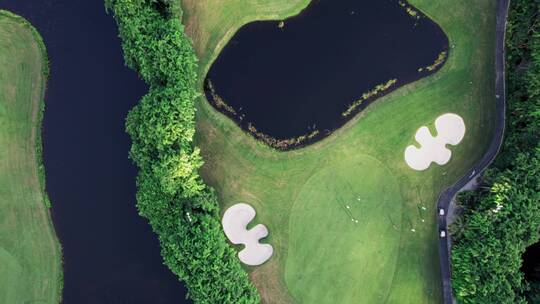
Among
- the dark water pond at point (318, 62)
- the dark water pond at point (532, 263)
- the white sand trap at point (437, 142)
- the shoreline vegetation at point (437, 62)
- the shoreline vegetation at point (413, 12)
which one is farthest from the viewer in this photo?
the shoreline vegetation at point (413, 12)

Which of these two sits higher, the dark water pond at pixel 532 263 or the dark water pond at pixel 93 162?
the dark water pond at pixel 93 162

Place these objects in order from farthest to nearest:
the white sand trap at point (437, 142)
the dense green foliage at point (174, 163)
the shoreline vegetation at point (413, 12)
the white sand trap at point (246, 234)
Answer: the shoreline vegetation at point (413, 12), the white sand trap at point (437, 142), the white sand trap at point (246, 234), the dense green foliage at point (174, 163)

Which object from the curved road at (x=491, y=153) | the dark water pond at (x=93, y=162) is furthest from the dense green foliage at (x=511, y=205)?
the dark water pond at (x=93, y=162)

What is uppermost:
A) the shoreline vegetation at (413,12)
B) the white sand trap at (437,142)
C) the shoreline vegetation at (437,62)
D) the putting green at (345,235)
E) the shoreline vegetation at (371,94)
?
the shoreline vegetation at (413,12)

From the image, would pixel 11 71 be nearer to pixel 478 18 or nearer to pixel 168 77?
pixel 168 77

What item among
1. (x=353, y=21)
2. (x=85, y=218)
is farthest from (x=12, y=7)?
(x=353, y=21)

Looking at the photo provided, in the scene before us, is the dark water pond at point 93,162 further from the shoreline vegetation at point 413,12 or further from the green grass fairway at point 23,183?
A: the shoreline vegetation at point 413,12

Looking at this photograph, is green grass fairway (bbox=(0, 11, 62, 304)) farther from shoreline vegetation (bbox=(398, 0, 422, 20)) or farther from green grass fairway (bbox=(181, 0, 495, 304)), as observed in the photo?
shoreline vegetation (bbox=(398, 0, 422, 20))
